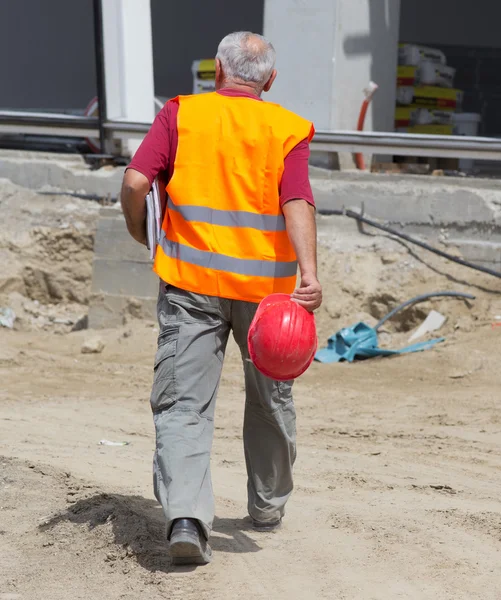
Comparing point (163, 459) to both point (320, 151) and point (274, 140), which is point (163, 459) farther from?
point (320, 151)

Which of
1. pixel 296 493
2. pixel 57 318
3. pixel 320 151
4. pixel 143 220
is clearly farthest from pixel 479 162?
pixel 143 220

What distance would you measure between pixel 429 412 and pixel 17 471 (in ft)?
9.17

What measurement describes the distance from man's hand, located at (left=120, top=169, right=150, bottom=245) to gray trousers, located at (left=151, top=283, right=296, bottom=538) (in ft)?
0.91

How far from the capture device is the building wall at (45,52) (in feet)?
44.6

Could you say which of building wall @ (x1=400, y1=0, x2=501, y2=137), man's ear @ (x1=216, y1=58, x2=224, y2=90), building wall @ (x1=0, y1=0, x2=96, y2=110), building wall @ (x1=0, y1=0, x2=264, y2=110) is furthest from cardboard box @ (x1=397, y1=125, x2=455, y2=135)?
man's ear @ (x1=216, y1=58, x2=224, y2=90)

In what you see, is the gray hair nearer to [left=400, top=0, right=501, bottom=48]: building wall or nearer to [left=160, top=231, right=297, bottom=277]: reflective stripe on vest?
[left=160, top=231, right=297, bottom=277]: reflective stripe on vest

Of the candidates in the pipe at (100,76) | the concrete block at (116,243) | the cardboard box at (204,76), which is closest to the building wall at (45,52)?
the cardboard box at (204,76)

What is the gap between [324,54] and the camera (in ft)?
27.1

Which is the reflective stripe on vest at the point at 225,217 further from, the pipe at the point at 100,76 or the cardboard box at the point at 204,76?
the cardboard box at the point at 204,76

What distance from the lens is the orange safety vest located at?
3357 mm

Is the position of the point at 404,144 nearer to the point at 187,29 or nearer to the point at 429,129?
the point at 429,129

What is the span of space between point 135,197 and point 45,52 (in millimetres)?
11232

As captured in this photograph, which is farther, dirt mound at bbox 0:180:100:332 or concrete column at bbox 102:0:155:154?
concrete column at bbox 102:0:155:154

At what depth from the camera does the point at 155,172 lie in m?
3.33
